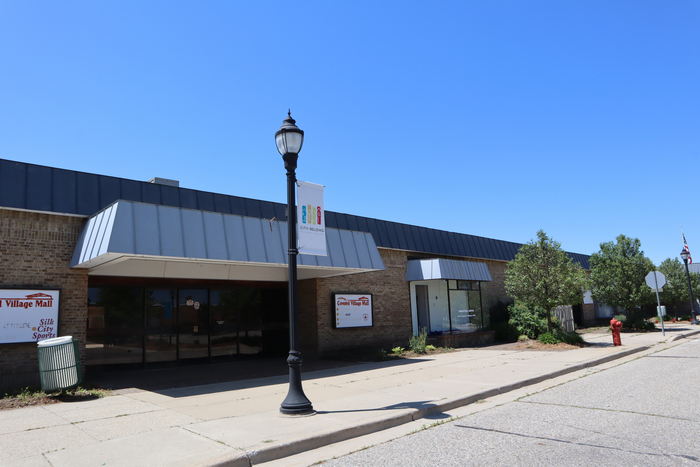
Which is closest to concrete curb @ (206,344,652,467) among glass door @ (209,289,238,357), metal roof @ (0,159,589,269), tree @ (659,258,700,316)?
metal roof @ (0,159,589,269)

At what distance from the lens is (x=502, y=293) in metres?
26.1

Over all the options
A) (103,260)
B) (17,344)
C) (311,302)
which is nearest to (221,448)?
(103,260)

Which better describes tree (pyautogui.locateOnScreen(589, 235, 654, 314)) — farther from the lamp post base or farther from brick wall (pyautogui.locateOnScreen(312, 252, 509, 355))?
the lamp post base

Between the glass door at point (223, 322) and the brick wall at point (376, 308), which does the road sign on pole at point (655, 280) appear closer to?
the brick wall at point (376, 308)

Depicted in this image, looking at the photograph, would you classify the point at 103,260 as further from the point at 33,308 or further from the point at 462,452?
the point at 462,452

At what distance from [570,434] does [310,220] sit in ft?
18.0

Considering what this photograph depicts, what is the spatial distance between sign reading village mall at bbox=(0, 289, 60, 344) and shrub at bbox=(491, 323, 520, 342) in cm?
1896

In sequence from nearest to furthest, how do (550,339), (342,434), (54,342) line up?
(342,434), (54,342), (550,339)

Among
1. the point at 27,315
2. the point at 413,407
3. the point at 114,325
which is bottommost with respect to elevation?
the point at 413,407

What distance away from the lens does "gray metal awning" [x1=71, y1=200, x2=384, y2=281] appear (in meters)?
10.0

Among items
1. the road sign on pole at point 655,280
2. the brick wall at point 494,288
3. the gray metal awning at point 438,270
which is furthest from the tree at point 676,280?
the gray metal awning at point 438,270

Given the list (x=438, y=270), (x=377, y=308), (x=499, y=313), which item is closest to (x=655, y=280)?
(x=499, y=313)

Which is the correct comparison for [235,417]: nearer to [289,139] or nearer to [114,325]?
[289,139]

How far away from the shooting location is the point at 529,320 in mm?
22656
